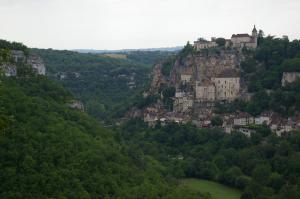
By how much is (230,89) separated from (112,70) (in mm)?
49530

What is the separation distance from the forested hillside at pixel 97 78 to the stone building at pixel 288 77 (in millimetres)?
30561

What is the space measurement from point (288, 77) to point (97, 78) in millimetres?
50755

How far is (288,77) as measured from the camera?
6688 centimetres

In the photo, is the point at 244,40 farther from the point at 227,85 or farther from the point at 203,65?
the point at 227,85

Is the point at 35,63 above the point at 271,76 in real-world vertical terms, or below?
above

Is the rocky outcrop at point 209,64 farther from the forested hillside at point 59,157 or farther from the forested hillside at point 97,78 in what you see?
the forested hillside at point 59,157

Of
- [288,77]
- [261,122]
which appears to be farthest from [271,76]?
[261,122]

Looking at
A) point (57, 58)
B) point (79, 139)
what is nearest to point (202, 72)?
point (79, 139)

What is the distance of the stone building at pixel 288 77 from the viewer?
2601 inches

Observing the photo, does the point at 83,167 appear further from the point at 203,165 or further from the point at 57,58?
the point at 57,58

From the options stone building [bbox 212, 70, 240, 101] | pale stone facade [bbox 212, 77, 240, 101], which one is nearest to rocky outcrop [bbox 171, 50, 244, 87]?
stone building [bbox 212, 70, 240, 101]

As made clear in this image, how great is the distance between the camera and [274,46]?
7281cm

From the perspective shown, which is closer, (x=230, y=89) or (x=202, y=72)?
(x=230, y=89)

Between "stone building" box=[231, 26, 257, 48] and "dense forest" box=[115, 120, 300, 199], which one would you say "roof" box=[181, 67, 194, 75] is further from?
"dense forest" box=[115, 120, 300, 199]
